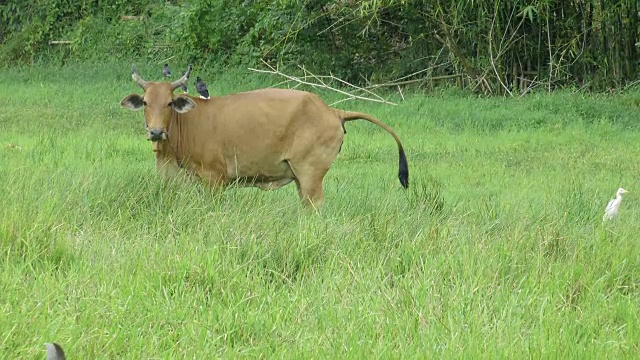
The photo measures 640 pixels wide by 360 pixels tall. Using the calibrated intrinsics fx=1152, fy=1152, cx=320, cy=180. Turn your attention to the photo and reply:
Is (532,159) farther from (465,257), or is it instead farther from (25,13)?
(25,13)

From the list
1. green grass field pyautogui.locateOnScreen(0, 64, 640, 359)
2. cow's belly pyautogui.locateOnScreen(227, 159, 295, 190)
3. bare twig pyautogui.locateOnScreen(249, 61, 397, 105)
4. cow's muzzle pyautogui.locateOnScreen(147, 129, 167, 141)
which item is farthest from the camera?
bare twig pyautogui.locateOnScreen(249, 61, 397, 105)

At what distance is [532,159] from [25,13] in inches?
464

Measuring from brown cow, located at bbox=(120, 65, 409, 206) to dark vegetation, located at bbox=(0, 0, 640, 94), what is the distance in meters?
5.79

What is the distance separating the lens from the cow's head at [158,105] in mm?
7348

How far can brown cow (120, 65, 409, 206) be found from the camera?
760 centimetres

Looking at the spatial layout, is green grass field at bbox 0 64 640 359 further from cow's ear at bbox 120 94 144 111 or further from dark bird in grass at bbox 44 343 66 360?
dark bird in grass at bbox 44 343 66 360

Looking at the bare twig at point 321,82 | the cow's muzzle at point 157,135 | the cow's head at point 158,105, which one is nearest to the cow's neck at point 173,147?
the cow's head at point 158,105

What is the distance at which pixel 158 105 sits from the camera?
24.4ft

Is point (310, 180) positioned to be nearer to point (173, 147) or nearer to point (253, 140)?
point (253, 140)

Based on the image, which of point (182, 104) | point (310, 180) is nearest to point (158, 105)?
point (182, 104)

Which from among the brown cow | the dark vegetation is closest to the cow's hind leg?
the brown cow

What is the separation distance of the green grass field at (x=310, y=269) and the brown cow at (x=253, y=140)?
25 cm

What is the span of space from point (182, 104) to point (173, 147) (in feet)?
0.97

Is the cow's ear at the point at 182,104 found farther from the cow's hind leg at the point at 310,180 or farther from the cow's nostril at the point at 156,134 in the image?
the cow's hind leg at the point at 310,180
